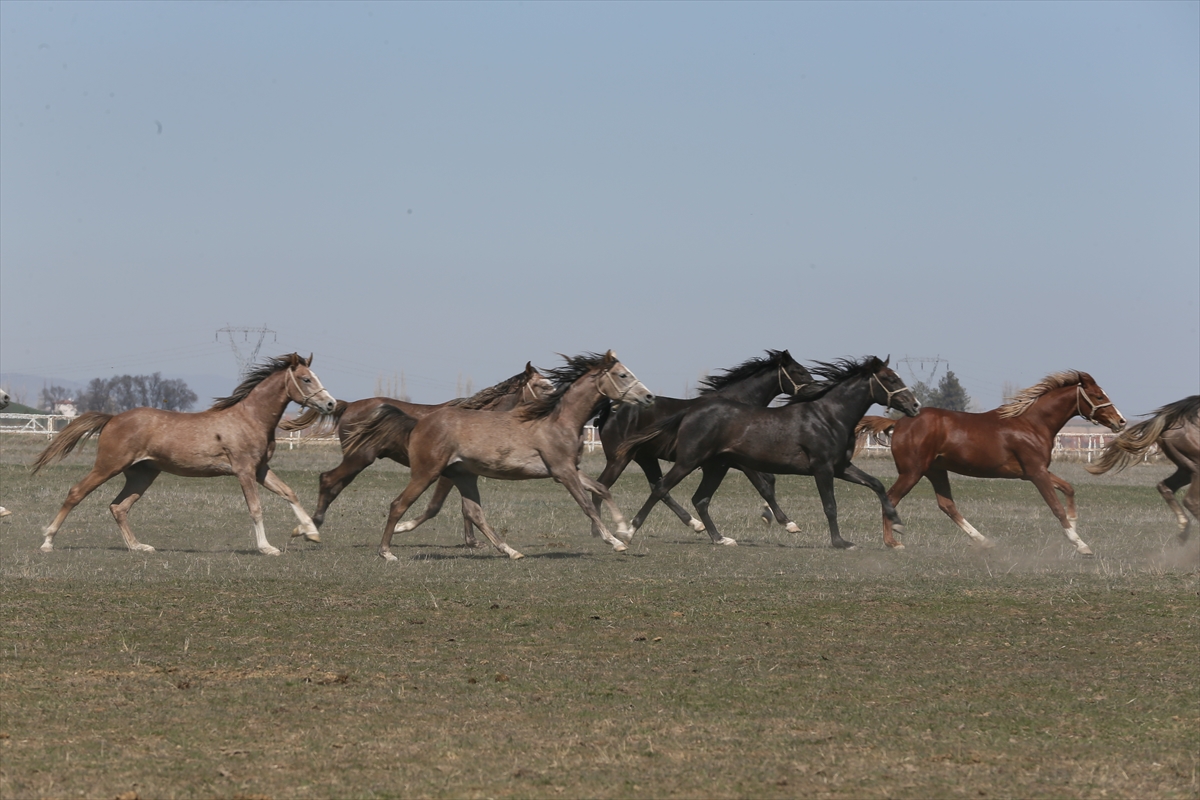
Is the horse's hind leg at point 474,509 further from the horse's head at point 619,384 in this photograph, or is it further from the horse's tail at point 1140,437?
the horse's tail at point 1140,437

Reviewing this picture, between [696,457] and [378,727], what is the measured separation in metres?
10.2

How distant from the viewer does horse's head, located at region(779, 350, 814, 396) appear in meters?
18.2

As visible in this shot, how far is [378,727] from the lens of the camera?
7055 mm

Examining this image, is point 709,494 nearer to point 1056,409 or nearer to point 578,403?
point 578,403

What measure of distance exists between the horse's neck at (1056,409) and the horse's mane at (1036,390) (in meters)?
0.09

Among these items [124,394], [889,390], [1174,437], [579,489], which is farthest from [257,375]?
[124,394]

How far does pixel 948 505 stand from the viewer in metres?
17.6

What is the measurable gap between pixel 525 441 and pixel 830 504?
437 cm

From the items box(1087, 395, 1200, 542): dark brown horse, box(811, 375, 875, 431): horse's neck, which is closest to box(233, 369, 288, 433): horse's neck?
box(811, 375, 875, 431): horse's neck

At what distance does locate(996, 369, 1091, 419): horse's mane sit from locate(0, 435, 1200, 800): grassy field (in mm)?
1890

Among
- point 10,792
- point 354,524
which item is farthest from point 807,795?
point 354,524

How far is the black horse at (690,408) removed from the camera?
17.6 meters

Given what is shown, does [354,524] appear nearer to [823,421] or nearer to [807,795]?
[823,421]

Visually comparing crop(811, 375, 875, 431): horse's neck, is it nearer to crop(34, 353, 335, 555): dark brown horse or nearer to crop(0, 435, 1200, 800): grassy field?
crop(0, 435, 1200, 800): grassy field
